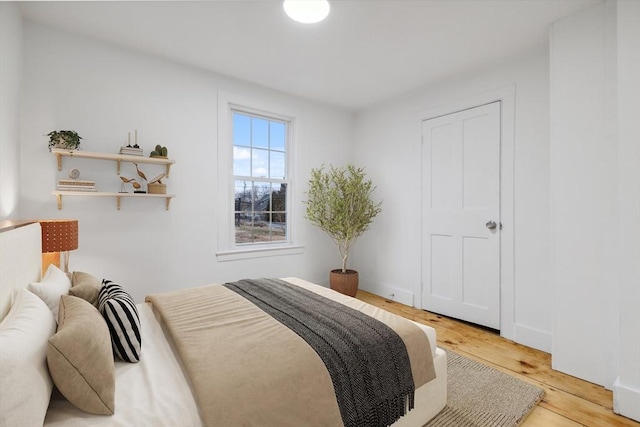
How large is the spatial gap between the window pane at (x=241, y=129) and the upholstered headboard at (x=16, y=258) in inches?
82.4

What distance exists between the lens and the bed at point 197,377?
0.96 meters

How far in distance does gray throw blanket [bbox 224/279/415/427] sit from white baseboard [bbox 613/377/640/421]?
1402 mm

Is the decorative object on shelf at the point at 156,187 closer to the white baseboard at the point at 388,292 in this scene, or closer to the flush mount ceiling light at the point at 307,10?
the flush mount ceiling light at the point at 307,10

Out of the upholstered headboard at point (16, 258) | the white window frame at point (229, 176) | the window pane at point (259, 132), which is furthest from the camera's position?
the window pane at point (259, 132)

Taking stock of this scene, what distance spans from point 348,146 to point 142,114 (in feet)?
8.73

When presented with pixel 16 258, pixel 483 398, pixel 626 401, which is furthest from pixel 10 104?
pixel 626 401

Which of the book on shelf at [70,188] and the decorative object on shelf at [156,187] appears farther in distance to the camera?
the decorative object on shelf at [156,187]

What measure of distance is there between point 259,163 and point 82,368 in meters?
2.99

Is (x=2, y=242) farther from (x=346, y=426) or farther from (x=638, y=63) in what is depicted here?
(x=638, y=63)

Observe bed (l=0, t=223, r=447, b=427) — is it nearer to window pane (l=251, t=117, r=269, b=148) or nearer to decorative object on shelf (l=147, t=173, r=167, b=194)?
decorative object on shelf (l=147, t=173, r=167, b=194)

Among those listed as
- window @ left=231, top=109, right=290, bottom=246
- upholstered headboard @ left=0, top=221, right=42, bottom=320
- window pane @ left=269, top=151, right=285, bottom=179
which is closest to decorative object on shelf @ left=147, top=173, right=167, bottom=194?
window @ left=231, top=109, right=290, bottom=246

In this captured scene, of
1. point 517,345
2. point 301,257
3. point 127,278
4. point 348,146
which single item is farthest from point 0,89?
point 517,345

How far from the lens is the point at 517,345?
2721 mm

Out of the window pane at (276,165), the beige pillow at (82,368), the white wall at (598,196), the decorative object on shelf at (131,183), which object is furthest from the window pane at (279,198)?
the beige pillow at (82,368)
